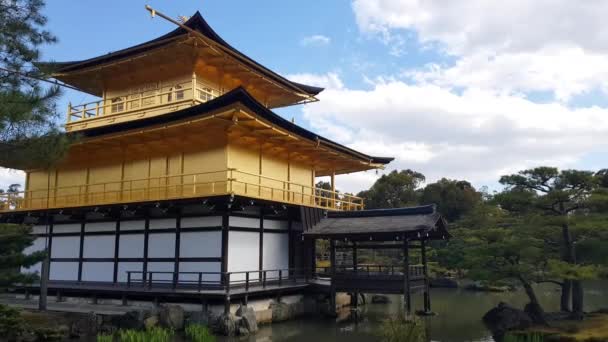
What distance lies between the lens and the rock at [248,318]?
1647cm

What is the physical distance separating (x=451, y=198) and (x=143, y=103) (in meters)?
38.9

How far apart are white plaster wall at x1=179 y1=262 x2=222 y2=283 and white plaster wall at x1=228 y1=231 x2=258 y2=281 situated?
52 centimetres

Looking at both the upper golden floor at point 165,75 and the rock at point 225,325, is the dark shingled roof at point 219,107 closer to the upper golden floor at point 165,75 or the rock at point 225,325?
the upper golden floor at point 165,75

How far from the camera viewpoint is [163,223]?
65.6 ft

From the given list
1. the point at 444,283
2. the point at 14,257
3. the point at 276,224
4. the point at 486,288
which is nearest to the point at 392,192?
the point at 444,283

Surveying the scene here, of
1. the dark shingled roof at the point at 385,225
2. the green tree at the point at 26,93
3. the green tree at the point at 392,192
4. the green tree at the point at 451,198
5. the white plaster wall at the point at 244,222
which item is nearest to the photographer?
the green tree at the point at 26,93

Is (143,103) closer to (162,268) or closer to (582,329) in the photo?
(162,268)

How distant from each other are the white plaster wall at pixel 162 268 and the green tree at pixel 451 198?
38616 mm

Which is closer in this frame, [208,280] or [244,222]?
[208,280]

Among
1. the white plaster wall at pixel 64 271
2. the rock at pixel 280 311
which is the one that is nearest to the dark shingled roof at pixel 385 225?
the rock at pixel 280 311

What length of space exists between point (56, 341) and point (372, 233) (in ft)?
36.9

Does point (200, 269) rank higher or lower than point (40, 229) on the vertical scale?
lower

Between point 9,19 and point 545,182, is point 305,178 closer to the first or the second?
point 545,182

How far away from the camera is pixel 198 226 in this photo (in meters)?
19.1
